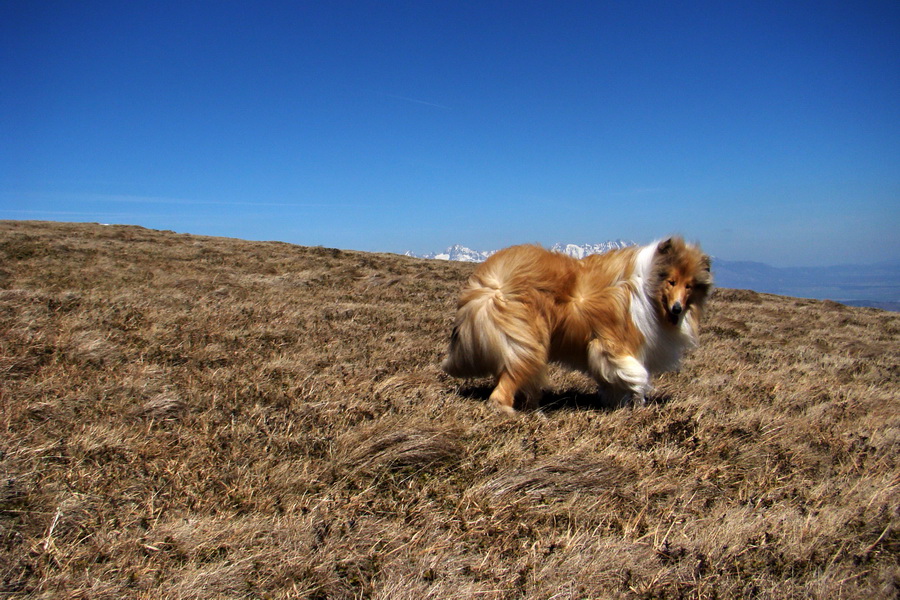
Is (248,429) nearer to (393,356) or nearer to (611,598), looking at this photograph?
(611,598)

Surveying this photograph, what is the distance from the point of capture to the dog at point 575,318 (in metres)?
4.57

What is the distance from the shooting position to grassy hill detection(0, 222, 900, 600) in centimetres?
236

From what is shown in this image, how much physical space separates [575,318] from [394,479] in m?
2.44

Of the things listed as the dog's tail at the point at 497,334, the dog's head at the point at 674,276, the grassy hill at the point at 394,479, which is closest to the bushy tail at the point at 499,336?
the dog's tail at the point at 497,334

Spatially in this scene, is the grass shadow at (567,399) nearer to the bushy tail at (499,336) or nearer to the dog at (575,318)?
the dog at (575,318)

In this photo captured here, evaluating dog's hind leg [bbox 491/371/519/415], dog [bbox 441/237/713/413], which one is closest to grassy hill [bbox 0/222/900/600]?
dog's hind leg [bbox 491/371/519/415]

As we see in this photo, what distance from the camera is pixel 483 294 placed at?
4703 mm

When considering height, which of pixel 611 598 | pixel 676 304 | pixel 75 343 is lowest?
pixel 611 598

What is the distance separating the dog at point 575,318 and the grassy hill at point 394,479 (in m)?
0.34

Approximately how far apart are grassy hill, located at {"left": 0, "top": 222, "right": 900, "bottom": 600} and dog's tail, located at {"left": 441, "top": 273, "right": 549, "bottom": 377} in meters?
0.41

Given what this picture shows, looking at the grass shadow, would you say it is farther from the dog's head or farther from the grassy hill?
the dog's head

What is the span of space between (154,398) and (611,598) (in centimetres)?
353

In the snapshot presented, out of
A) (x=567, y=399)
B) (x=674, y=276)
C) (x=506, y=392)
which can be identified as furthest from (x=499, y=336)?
(x=674, y=276)

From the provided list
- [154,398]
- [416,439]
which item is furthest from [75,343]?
[416,439]
